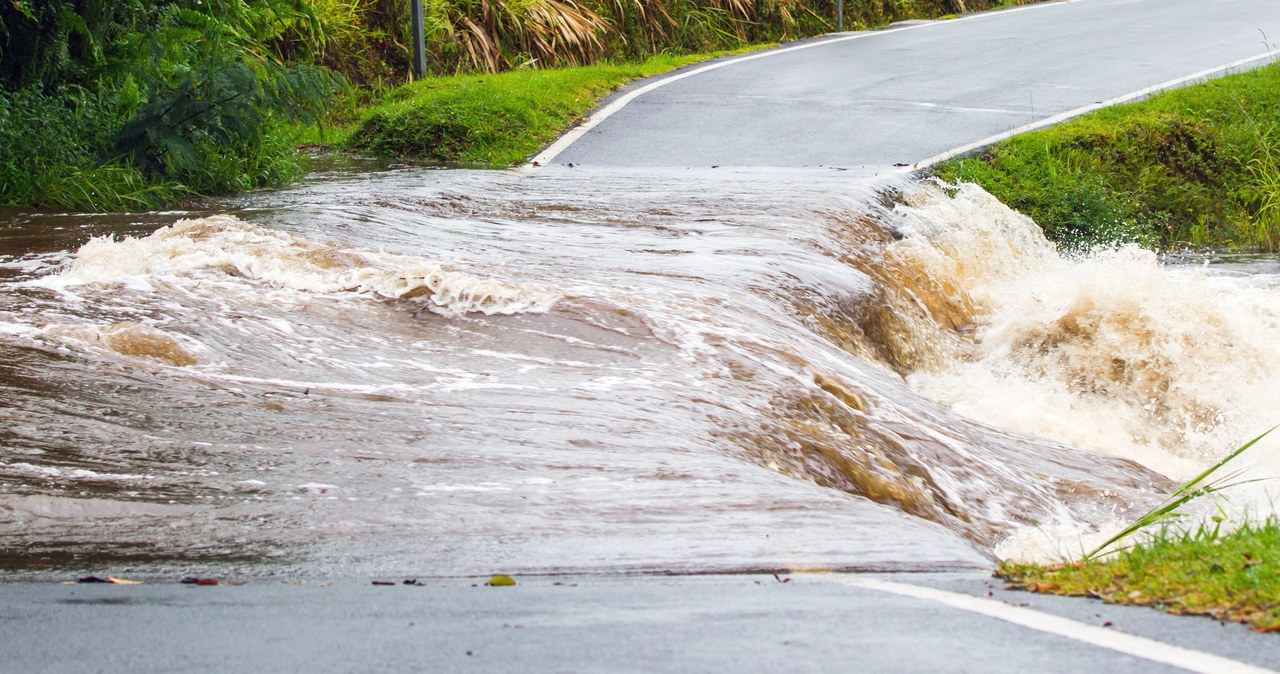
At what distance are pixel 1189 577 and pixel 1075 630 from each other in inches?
18.4

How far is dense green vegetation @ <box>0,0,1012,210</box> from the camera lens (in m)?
9.20

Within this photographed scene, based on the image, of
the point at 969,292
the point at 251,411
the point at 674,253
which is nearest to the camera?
the point at 251,411

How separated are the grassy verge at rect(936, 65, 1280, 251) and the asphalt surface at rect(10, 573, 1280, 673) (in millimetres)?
8321

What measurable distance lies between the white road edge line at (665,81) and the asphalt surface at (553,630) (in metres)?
8.37

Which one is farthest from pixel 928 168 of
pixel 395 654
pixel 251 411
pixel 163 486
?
pixel 395 654

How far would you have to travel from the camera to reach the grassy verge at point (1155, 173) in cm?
1130

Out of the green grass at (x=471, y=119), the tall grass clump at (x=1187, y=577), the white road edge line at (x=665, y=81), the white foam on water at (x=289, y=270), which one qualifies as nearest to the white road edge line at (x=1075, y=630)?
the tall grass clump at (x=1187, y=577)

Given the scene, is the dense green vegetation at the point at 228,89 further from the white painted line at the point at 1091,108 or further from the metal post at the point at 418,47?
the white painted line at the point at 1091,108

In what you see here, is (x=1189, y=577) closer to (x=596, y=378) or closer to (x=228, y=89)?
(x=596, y=378)

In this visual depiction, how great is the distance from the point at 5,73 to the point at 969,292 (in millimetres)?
7323

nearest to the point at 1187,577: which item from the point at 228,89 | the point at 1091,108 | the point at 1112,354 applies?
the point at 1112,354

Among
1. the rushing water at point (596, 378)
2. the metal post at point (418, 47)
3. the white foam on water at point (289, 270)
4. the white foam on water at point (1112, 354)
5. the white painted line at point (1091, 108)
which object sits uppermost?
the metal post at point (418, 47)

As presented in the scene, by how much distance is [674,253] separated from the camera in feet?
26.9

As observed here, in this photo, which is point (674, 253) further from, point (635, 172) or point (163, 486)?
point (163, 486)
